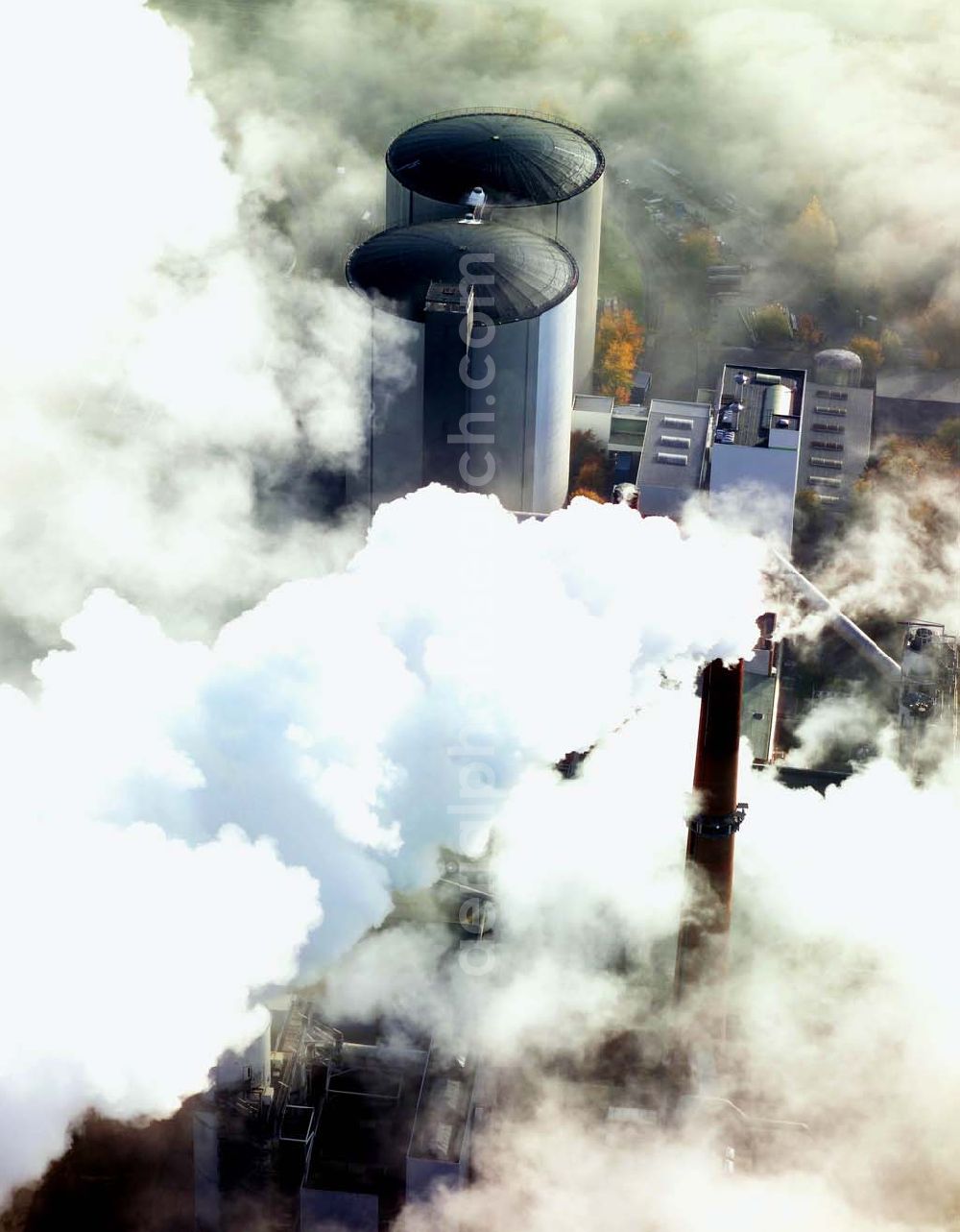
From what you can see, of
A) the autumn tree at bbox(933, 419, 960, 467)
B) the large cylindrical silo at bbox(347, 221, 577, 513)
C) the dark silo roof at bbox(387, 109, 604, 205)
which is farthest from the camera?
the autumn tree at bbox(933, 419, 960, 467)

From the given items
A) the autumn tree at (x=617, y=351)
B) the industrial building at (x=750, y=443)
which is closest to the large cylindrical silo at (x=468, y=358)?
the industrial building at (x=750, y=443)

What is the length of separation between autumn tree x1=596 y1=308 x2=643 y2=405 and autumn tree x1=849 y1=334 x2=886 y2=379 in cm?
873

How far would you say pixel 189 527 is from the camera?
48000mm

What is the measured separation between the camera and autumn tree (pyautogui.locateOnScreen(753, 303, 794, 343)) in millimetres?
63281

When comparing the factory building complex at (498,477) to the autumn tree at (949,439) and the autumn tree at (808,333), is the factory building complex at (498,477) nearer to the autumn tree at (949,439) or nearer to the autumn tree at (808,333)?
the autumn tree at (949,439)

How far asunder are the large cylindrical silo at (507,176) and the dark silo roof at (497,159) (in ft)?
0.11

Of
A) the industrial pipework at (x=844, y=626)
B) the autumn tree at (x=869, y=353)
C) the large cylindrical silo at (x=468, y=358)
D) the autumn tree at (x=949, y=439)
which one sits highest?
the autumn tree at (x=869, y=353)

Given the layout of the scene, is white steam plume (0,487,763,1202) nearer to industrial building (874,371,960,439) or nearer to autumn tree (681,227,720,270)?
Result: industrial building (874,371,960,439)

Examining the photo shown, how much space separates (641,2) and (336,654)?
6828 centimetres

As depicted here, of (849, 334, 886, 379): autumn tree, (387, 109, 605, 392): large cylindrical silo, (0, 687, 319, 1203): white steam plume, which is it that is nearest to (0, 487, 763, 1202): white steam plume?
(0, 687, 319, 1203): white steam plume

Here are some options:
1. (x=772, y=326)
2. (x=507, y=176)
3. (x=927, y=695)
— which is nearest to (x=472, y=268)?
(x=507, y=176)

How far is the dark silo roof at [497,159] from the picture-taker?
52875 millimetres

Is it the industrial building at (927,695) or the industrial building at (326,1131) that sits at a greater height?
the industrial building at (927,695)

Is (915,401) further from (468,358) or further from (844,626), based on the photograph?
(468,358)
